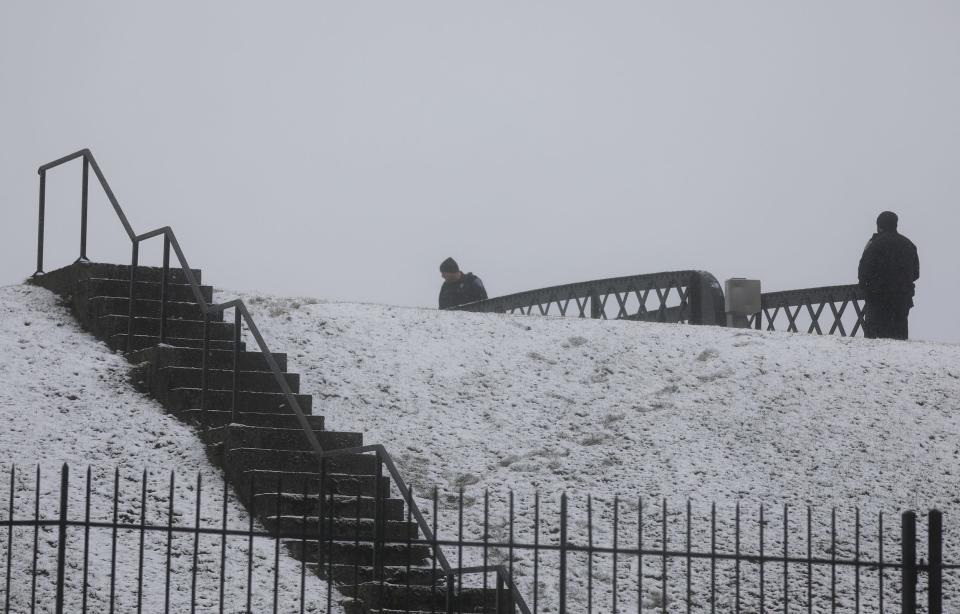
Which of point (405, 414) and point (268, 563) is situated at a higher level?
point (405, 414)

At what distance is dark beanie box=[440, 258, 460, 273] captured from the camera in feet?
70.8

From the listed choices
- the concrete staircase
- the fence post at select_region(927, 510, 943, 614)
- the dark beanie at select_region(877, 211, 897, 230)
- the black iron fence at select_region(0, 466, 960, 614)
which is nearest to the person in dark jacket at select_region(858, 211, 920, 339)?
the dark beanie at select_region(877, 211, 897, 230)

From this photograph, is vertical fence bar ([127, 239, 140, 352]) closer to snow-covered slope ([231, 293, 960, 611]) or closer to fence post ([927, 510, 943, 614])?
snow-covered slope ([231, 293, 960, 611])

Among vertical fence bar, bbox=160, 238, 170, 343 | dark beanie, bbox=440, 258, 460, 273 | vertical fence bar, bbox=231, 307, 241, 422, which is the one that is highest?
dark beanie, bbox=440, 258, 460, 273

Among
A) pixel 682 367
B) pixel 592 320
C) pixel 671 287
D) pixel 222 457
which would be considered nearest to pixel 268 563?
pixel 222 457

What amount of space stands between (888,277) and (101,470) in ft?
38.0

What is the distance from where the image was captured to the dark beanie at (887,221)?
19.5 m

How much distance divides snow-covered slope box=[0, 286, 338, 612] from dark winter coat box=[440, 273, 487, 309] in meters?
7.37

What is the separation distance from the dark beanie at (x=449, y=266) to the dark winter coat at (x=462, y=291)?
0.20 m

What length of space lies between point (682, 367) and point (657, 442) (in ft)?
7.61

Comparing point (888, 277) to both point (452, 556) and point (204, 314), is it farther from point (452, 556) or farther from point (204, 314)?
point (204, 314)

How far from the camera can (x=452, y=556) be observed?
1223 centimetres

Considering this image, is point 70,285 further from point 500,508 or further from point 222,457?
point 500,508

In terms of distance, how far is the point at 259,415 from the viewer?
13.1 metres
